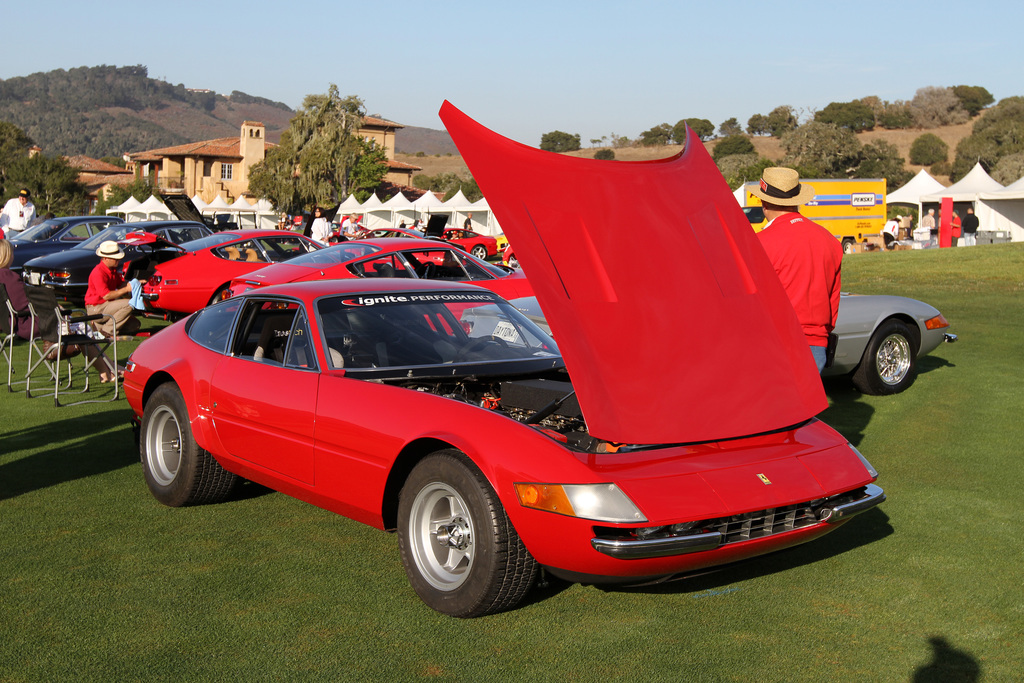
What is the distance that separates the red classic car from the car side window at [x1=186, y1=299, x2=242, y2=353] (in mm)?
24147

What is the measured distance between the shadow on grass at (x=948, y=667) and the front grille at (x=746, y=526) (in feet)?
2.13

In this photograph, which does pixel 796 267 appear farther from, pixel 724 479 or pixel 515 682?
pixel 515 682

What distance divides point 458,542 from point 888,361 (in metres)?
6.33

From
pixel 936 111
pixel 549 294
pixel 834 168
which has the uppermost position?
pixel 936 111

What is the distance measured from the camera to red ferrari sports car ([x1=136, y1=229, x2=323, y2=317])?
13367mm

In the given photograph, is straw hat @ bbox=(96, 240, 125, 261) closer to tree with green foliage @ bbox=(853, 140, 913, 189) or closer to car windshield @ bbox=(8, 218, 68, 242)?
car windshield @ bbox=(8, 218, 68, 242)

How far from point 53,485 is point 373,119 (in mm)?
114905

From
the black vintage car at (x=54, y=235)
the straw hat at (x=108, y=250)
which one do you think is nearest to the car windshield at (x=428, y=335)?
the straw hat at (x=108, y=250)

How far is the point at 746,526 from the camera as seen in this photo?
139 inches

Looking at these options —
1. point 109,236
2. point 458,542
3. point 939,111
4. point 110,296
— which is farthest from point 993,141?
point 458,542

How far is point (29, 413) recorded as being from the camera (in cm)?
782

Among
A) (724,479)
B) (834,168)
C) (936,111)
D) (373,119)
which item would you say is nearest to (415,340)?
(724,479)

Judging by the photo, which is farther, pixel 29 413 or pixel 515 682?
pixel 29 413

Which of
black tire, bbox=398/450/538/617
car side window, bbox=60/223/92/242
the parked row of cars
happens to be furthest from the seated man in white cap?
car side window, bbox=60/223/92/242
